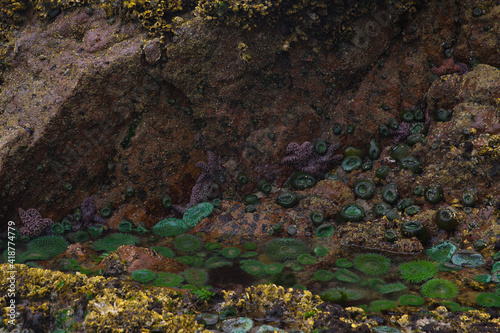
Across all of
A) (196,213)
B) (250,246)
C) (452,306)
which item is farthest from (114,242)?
(452,306)

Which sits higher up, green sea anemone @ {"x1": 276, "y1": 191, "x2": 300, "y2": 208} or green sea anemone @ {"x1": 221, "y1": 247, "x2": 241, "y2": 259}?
green sea anemone @ {"x1": 276, "y1": 191, "x2": 300, "y2": 208}

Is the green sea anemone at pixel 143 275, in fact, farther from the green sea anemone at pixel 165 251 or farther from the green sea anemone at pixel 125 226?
the green sea anemone at pixel 125 226

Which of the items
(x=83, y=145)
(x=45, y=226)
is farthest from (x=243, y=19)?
(x=45, y=226)

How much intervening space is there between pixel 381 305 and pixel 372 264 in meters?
1.08

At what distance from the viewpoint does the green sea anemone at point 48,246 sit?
5.60m

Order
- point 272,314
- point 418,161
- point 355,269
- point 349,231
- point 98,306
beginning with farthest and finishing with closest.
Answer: point 418,161 < point 349,231 < point 355,269 < point 272,314 < point 98,306

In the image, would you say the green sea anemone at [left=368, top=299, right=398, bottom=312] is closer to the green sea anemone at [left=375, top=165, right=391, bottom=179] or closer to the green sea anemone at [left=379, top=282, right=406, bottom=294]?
the green sea anemone at [left=379, top=282, right=406, bottom=294]

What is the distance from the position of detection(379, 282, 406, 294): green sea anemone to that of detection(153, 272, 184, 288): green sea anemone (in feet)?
7.71

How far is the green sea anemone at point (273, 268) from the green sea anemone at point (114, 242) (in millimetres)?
2262

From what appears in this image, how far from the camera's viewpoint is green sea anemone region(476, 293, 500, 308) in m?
4.05

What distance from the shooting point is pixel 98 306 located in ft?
11.8

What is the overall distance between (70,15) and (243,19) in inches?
119

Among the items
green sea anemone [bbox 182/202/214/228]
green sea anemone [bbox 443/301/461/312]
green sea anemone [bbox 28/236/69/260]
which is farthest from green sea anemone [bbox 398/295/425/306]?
green sea anemone [bbox 28/236/69/260]

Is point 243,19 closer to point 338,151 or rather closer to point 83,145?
A: point 338,151
